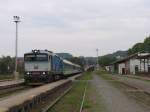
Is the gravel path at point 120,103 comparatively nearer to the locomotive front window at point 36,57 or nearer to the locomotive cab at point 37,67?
the locomotive cab at point 37,67

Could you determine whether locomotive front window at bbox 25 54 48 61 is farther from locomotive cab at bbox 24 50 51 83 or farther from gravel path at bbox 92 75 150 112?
gravel path at bbox 92 75 150 112

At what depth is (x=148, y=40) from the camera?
182000 millimetres

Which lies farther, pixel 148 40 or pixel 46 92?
pixel 148 40

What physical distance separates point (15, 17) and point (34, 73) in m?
22.4

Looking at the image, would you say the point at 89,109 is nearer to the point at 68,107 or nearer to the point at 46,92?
the point at 68,107

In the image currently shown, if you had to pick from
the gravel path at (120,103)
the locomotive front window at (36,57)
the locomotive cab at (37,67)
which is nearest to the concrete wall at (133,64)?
the locomotive cab at (37,67)

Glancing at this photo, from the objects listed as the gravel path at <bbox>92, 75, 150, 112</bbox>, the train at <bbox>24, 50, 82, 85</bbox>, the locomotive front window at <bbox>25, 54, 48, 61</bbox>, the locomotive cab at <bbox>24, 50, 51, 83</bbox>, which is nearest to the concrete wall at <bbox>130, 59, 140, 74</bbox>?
the train at <bbox>24, 50, 82, 85</bbox>

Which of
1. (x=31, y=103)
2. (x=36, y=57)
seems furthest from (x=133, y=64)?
(x=31, y=103)

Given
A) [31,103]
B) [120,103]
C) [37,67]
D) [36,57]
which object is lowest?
[120,103]

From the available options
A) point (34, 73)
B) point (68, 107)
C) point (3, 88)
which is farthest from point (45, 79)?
point (68, 107)

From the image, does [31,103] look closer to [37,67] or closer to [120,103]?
[120,103]

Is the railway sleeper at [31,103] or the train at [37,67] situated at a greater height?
the train at [37,67]

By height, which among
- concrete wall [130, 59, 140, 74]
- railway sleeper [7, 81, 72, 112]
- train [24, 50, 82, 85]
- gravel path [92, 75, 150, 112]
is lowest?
gravel path [92, 75, 150, 112]

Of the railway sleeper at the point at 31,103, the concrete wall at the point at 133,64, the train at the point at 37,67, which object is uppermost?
the concrete wall at the point at 133,64
